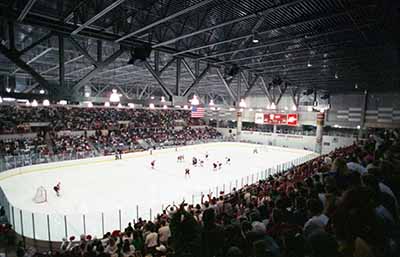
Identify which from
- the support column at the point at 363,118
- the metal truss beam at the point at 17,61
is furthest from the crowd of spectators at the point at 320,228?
the support column at the point at 363,118

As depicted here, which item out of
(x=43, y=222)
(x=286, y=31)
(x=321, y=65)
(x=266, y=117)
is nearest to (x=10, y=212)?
(x=43, y=222)

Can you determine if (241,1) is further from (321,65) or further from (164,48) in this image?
(321,65)

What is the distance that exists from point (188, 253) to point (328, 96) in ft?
119

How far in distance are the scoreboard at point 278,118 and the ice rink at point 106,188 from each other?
705cm

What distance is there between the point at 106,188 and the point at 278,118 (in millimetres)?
25596

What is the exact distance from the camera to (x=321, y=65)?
15.9 meters

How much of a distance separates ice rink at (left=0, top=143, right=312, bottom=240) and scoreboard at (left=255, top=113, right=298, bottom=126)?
7.05m

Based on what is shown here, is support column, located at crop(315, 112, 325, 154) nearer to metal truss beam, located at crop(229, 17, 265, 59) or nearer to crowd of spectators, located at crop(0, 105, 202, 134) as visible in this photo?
crowd of spectators, located at crop(0, 105, 202, 134)

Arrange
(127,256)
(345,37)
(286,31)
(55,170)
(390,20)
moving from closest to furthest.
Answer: (127,256) < (390,20) < (286,31) < (345,37) < (55,170)

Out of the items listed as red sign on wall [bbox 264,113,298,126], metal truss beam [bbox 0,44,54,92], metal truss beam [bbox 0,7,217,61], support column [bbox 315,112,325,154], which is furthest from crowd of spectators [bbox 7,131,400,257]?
support column [bbox 315,112,325,154]

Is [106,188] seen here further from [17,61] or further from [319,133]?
[319,133]

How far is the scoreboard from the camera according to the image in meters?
32.4

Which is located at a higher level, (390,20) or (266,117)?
(390,20)

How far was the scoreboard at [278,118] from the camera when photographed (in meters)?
32.4
